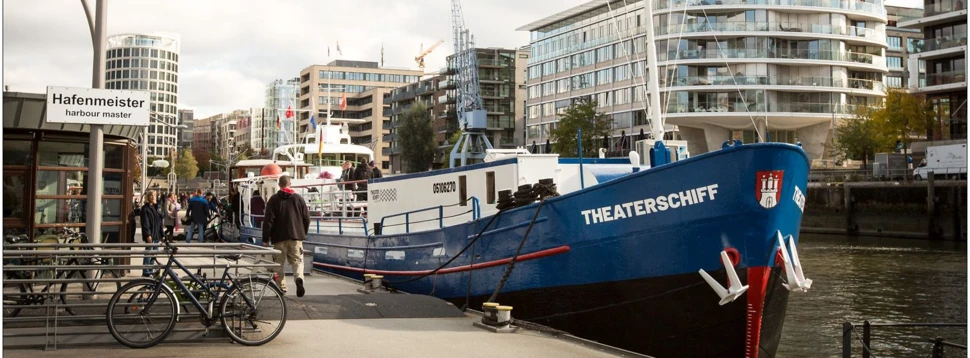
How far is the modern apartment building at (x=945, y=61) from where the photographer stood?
6088 centimetres

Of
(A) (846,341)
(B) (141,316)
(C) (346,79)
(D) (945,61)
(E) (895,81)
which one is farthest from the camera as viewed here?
(C) (346,79)

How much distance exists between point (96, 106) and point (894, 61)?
305 feet

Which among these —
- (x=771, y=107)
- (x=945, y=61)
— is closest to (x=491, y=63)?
(x=771, y=107)

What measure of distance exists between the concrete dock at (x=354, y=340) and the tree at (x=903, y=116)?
56.0m

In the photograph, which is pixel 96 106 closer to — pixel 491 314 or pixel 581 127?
pixel 491 314

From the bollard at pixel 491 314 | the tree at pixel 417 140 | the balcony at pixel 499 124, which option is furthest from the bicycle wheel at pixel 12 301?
the balcony at pixel 499 124

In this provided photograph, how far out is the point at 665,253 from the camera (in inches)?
428

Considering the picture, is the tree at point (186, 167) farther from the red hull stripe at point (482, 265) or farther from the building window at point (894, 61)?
the red hull stripe at point (482, 265)

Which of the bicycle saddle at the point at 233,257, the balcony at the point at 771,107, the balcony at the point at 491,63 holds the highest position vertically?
the balcony at the point at 491,63

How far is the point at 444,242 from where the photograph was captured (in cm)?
1469

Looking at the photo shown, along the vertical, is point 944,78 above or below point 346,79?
below

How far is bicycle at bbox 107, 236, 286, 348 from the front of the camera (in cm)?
866

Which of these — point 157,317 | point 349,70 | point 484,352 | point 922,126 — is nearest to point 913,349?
point 484,352

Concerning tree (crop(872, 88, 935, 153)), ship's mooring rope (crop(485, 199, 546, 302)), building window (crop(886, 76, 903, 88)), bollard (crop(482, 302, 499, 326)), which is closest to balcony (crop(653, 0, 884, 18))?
tree (crop(872, 88, 935, 153))
